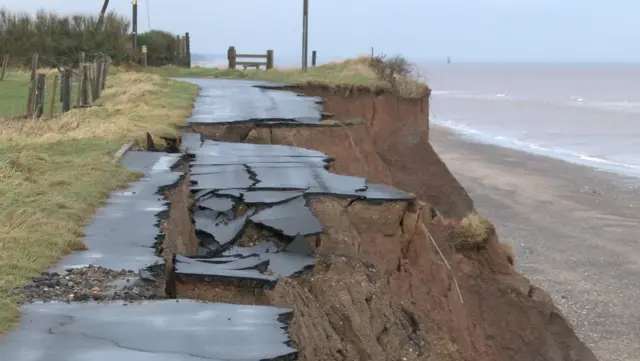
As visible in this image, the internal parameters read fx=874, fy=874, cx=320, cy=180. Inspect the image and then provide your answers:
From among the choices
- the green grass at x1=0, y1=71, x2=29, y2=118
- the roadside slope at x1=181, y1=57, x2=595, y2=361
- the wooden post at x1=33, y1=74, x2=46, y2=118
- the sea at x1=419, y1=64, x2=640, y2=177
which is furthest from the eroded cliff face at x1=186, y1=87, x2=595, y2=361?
the sea at x1=419, y1=64, x2=640, y2=177

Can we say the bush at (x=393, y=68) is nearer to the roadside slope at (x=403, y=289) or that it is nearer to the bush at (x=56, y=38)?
the roadside slope at (x=403, y=289)

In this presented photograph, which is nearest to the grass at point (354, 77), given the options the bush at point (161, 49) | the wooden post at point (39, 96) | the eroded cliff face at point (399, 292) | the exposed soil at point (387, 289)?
the eroded cliff face at point (399, 292)

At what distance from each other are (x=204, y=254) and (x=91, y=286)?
153cm

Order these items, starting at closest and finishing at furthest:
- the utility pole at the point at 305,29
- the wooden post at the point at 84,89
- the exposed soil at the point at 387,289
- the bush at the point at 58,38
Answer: the exposed soil at the point at 387,289, the wooden post at the point at 84,89, the utility pole at the point at 305,29, the bush at the point at 58,38

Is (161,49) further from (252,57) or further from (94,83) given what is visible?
(94,83)

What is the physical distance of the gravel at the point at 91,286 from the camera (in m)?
5.27

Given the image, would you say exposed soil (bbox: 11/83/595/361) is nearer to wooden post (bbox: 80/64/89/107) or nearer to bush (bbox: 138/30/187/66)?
wooden post (bbox: 80/64/89/107)

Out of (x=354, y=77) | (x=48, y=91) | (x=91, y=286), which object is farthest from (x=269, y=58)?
(x=91, y=286)

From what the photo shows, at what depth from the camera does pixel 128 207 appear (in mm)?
7746

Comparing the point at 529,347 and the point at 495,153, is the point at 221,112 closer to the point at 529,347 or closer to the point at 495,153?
the point at 529,347

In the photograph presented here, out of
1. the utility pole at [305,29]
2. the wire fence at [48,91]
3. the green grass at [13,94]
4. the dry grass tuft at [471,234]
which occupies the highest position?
the utility pole at [305,29]

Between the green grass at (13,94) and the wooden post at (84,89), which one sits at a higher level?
the wooden post at (84,89)

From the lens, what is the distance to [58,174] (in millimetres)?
8906

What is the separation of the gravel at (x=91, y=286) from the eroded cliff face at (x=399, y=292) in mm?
832
